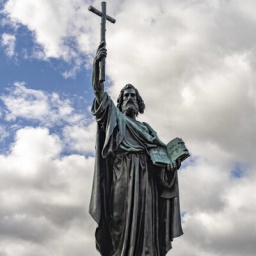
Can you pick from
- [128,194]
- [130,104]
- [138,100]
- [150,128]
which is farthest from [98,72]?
[128,194]

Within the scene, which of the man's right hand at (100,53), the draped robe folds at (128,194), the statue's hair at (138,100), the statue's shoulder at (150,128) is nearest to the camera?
the draped robe folds at (128,194)

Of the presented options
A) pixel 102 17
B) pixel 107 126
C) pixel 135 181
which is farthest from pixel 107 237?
pixel 102 17

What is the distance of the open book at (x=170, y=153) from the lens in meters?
16.8

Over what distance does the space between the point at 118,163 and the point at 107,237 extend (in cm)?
193

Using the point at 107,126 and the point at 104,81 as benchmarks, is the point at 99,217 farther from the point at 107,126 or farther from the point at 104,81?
the point at 104,81

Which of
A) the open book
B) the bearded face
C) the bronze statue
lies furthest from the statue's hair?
the open book

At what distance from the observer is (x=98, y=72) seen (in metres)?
16.8

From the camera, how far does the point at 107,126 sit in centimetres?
1708

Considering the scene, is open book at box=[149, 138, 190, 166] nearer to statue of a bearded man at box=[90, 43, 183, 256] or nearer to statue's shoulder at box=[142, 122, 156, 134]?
statue of a bearded man at box=[90, 43, 183, 256]

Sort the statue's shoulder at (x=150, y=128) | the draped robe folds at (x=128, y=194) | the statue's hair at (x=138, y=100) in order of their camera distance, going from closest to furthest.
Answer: the draped robe folds at (x=128, y=194) → the statue's shoulder at (x=150, y=128) → the statue's hair at (x=138, y=100)

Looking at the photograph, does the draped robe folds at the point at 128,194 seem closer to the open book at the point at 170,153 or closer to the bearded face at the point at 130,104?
the open book at the point at 170,153

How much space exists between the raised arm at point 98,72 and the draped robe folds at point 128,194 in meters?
0.26

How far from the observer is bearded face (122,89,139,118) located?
1816 centimetres

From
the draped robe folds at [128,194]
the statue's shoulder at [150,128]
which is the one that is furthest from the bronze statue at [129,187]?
the statue's shoulder at [150,128]
